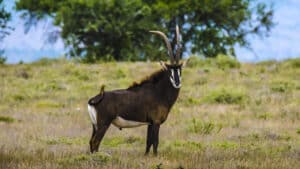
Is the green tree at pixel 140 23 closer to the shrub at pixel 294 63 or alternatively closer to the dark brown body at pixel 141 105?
the shrub at pixel 294 63

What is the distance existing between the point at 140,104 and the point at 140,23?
117 ft

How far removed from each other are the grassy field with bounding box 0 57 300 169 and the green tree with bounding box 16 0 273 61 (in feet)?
41.5

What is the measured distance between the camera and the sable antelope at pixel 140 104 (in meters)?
12.4

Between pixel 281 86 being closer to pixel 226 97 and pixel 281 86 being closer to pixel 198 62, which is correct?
pixel 226 97

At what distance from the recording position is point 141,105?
1271 centimetres

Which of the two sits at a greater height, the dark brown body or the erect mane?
the erect mane

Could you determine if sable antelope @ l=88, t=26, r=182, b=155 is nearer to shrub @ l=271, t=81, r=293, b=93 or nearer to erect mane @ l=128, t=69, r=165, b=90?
erect mane @ l=128, t=69, r=165, b=90

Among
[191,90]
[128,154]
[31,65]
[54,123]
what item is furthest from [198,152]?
[31,65]

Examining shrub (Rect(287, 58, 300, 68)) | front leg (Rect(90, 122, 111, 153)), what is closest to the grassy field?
shrub (Rect(287, 58, 300, 68))

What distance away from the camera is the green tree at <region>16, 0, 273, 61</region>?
47781 mm

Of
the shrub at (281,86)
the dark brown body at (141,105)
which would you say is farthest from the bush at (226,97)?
the dark brown body at (141,105)

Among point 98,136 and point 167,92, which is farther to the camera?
point 167,92

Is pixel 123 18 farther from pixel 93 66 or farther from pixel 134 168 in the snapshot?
pixel 134 168

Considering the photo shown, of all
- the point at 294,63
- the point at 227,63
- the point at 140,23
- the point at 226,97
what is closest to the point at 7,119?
the point at 226,97
